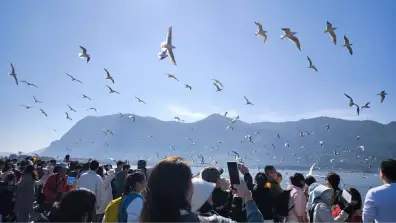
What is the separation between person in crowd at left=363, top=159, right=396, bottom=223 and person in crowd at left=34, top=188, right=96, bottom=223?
3.20 meters

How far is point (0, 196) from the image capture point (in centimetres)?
734

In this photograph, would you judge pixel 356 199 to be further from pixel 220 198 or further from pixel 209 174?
pixel 209 174

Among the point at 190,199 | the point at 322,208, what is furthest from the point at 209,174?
the point at 190,199

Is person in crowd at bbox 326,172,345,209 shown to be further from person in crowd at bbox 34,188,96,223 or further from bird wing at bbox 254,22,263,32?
bird wing at bbox 254,22,263,32

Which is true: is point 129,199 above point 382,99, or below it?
below

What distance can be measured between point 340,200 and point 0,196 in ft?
23.8

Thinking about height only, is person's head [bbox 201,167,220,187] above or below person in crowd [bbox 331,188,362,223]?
above

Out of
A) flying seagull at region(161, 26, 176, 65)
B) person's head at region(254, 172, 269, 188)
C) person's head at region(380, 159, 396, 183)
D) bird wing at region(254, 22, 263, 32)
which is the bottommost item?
person's head at region(254, 172, 269, 188)

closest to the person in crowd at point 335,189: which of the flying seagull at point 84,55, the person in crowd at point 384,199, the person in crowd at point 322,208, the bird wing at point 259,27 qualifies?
the person in crowd at point 322,208

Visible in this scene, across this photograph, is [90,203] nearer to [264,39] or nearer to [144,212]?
[144,212]

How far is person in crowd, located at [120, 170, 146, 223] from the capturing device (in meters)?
3.62

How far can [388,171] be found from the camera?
388 cm

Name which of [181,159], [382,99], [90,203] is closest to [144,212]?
[181,159]

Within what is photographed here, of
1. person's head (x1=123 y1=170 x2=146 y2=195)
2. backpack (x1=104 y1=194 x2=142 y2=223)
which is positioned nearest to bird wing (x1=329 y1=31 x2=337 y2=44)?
person's head (x1=123 y1=170 x2=146 y2=195)
